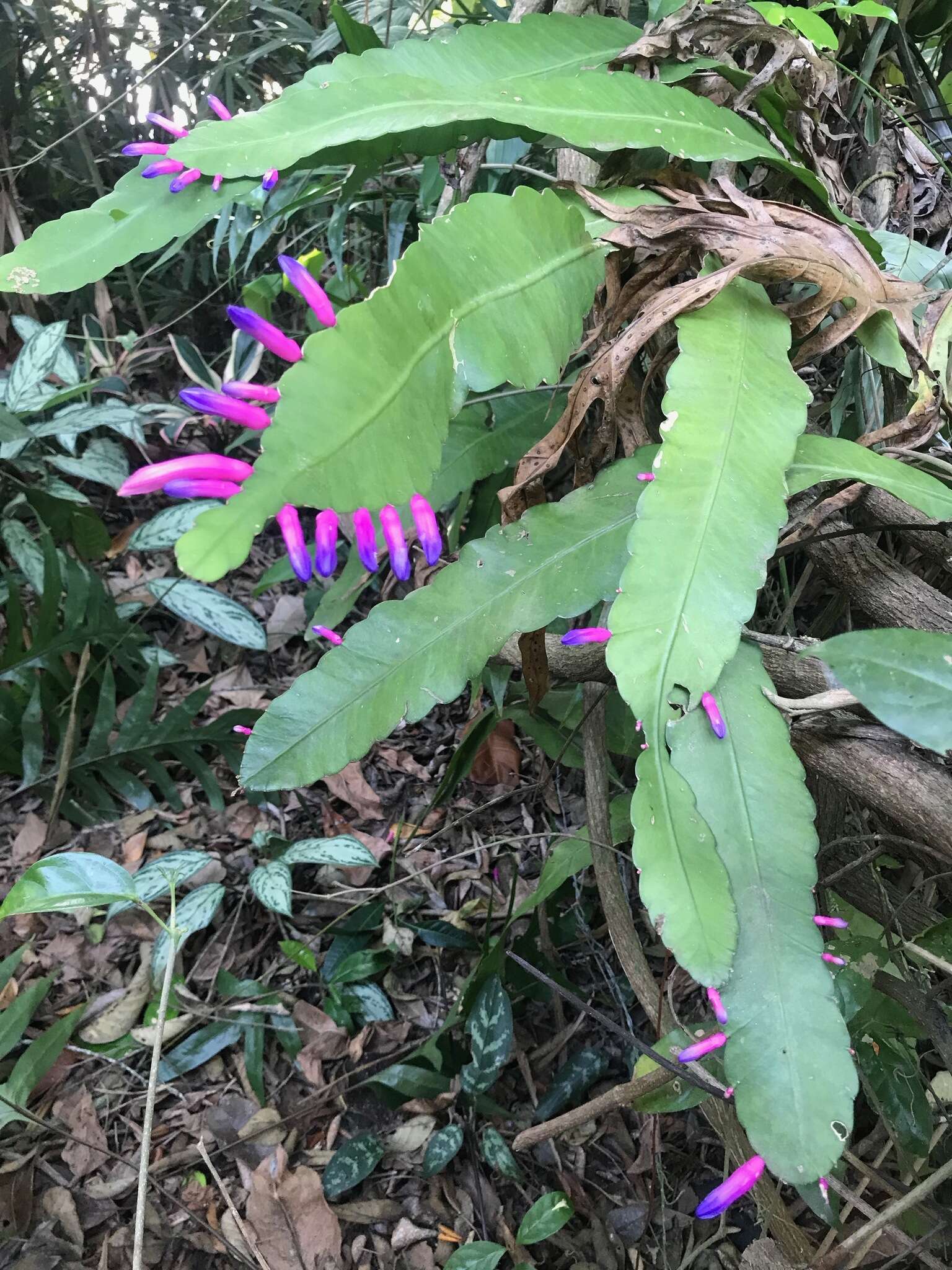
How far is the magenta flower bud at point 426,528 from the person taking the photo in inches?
17.9

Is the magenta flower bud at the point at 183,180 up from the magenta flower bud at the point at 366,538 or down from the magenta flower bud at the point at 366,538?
up

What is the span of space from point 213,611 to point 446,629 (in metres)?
0.91

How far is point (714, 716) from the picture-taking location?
1.67ft

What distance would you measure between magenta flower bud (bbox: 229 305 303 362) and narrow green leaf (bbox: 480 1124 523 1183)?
87cm

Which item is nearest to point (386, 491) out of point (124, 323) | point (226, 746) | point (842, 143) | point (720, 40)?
point (720, 40)

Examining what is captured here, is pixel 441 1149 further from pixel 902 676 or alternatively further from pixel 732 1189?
pixel 902 676

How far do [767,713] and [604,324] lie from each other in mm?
320

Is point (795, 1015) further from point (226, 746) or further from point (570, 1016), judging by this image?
point (226, 746)

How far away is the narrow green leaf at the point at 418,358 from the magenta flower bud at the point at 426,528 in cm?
4

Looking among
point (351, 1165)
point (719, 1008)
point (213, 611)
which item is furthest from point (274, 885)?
point (719, 1008)

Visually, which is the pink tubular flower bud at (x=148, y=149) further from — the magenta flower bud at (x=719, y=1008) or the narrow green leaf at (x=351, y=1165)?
the narrow green leaf at (x=351, y=1165)

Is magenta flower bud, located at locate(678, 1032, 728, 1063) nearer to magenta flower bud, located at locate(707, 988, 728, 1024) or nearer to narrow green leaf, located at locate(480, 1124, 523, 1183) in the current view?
magenta flower bud, located at locate(707, 988, 728, 1024)

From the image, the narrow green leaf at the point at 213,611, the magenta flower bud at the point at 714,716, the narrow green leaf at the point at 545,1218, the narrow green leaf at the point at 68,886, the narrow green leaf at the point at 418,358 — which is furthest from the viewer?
the narrow green leaf at the point at 213,611

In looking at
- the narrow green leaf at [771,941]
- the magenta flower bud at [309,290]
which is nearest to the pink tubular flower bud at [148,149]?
the magenta flower bud at [309,290]
